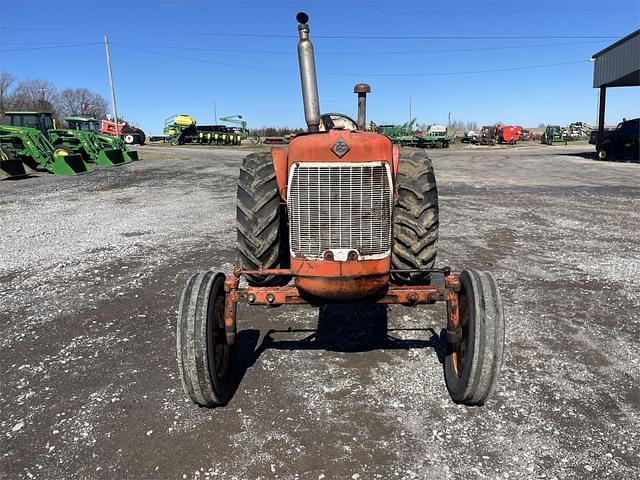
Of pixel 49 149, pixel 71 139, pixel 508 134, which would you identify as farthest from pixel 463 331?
pixel 508 134

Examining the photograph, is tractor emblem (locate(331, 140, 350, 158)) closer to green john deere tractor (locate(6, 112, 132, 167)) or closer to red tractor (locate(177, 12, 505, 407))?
red tractor (locate(177, 12, 505, 407))

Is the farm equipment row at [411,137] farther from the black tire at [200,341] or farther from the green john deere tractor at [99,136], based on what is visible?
the black tire at [200,341]

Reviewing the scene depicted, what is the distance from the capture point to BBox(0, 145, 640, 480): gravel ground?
2.83 m

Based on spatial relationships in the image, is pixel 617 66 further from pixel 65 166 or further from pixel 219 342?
pixel 219 342

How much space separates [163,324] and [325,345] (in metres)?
1.63

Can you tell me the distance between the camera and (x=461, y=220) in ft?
31.0

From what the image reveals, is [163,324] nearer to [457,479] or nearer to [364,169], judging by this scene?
[364,169]

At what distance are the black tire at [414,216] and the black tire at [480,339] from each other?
0.63 metres

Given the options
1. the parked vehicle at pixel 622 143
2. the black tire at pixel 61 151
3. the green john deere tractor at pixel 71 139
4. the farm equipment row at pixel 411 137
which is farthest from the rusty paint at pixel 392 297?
the farm equipment row at pixel 411 137

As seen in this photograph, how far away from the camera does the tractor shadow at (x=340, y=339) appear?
4168mm

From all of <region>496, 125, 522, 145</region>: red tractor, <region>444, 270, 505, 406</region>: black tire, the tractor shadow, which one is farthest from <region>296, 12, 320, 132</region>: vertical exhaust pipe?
<region>496, 125, 522, 145</region>: red tractor

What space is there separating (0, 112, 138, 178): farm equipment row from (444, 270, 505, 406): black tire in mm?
17942

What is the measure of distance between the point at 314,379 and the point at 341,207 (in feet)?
4.63

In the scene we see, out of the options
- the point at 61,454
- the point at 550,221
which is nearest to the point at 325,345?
the point at 61,454
